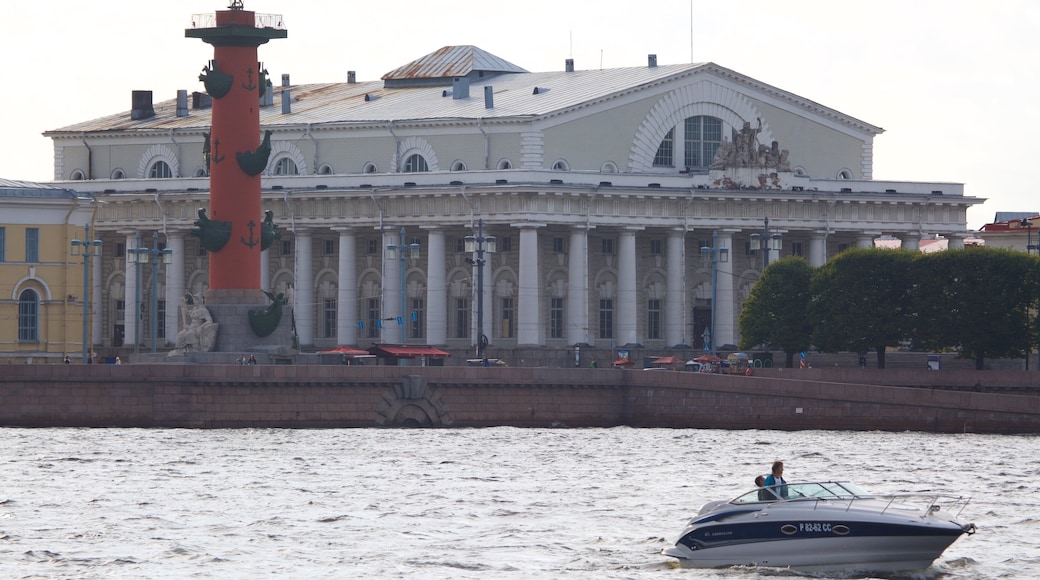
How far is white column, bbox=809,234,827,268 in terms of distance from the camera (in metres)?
114

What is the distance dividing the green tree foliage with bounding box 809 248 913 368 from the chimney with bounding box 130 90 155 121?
40039 millimetres

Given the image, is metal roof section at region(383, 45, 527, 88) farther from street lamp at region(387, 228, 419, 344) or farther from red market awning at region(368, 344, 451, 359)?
red market awning at region(368, 344, 451, 359)

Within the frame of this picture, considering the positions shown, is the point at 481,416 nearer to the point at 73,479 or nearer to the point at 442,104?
the point at 73,479

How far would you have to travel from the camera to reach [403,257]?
10144 cm

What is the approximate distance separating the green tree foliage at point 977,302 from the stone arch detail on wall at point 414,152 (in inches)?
988

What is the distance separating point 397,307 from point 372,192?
4439mm

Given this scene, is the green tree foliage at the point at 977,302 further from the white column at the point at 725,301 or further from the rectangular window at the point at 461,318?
the rectangular window at the point at 461,318

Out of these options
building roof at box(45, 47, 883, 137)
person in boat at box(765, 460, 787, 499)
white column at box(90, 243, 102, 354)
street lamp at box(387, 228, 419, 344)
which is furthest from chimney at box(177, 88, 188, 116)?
person in boat at box(765, 460, 787, 499)

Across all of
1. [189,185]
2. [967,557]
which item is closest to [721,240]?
[189,185]

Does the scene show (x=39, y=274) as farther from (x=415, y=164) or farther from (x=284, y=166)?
(x=284, y=166)

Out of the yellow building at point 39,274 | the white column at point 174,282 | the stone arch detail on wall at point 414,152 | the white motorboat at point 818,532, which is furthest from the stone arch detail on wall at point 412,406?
the white motorboat at point 818,532

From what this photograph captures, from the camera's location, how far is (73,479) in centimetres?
6606

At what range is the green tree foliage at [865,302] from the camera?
315 feet

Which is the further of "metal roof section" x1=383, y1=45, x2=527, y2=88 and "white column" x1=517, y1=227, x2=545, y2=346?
"metal roof section" x1=383, y1=45, x2=527, y2=88
